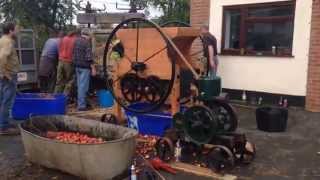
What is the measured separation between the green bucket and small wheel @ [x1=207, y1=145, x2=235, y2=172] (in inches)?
27.0

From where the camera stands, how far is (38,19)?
15789 millimetres

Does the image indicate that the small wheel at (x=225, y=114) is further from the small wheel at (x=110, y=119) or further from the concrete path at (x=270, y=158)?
the small wheel at (x=110, y=119)

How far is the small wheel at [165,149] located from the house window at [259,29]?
479 centimetres

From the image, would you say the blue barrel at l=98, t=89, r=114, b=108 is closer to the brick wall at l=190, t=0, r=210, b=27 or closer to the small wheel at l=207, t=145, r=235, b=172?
the brick wall at l=190, t=0, r=210, b=27

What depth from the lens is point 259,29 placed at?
10.2m

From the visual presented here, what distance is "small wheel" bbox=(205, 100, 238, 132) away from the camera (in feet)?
19.6

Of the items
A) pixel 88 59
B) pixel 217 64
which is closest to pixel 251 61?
pixel 217 64

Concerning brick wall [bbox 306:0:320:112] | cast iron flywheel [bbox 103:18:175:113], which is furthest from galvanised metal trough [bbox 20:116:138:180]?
brick wall [bbox 306:0:320:112]

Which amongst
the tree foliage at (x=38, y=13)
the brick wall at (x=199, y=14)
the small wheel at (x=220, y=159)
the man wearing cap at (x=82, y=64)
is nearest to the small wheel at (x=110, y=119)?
the man wearing cap at (x=82, y=64)

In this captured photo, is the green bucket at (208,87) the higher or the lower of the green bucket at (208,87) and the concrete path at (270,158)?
the higher

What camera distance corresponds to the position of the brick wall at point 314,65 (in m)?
9.16

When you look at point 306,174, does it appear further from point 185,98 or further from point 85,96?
point 85,96

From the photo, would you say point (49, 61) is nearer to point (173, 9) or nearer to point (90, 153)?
→ point (90, 153)

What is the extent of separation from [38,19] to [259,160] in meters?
11.7
